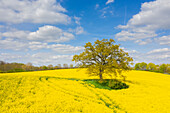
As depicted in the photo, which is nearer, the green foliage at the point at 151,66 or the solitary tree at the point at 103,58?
the solitary tree at the point at 103,58

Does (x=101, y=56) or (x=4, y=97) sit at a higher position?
(x=101, y=56)

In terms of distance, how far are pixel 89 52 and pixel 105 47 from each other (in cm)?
365

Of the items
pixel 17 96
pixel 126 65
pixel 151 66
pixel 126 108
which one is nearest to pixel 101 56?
pixel 126 65

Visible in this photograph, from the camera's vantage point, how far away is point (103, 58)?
2298 cm

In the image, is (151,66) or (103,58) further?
(151,66)

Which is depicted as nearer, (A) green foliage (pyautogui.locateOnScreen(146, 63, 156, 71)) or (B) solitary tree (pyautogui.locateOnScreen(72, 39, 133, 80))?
(B) solitary tree (pyautogui.locateOnScreen(72, 39, 133, 80))

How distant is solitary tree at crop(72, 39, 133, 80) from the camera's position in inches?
861

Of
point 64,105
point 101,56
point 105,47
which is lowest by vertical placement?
point 64,105

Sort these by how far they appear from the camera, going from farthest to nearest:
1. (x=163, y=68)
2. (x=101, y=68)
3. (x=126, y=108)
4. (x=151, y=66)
A: (x=151, y=66) < (x=163, y=68) < (x=101, y=68) < (x=126, y=108)

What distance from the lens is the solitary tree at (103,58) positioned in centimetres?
2188

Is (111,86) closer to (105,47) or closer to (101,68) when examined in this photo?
(101,68)

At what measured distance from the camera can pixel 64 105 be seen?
33.1ft

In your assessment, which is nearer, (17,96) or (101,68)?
(17,96)

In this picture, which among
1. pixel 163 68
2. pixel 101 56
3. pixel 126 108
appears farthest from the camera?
pixel 163 68
